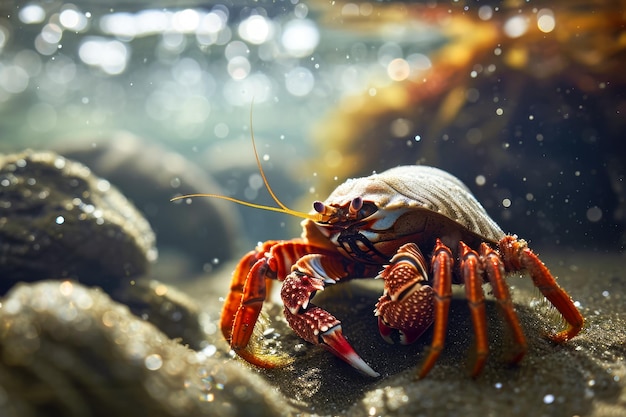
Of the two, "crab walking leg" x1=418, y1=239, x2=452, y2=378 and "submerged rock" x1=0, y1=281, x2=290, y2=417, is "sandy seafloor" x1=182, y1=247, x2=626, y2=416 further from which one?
"submerged rock" x1=0, y1=281, x2=290, y2=417

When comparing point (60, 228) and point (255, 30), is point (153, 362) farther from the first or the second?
point (255, 30)

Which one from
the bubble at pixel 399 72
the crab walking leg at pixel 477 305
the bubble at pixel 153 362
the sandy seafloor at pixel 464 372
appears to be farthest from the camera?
the bubble at pixel 399 72

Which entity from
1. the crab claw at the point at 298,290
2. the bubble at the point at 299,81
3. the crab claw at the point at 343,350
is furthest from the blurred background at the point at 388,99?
the bubble at the point at 299,81

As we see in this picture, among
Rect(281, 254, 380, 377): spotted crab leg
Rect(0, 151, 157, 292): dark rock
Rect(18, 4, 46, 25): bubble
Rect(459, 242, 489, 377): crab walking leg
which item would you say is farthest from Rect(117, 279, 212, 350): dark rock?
Rect(18, 4, 46, 25): bubble

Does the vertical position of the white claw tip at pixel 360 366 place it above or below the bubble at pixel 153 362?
below

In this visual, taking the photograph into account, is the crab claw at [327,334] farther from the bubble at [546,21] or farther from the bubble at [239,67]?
the bubble at [239,67]

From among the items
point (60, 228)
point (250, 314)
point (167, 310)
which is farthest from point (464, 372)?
point (60, 228)

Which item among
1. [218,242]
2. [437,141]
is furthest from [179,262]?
[437,141]
